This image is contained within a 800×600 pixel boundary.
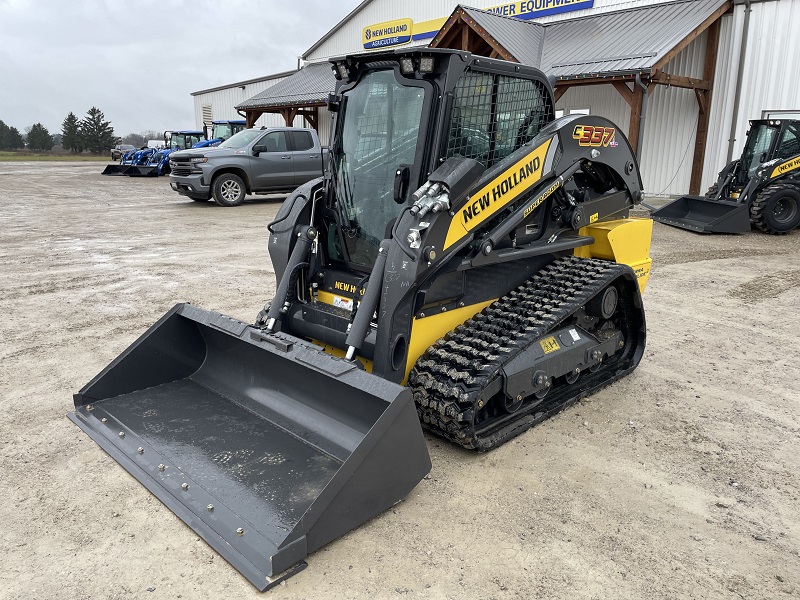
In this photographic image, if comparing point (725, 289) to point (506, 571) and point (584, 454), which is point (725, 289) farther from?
point (506, 571)

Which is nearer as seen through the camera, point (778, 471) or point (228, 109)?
point (778, 471)

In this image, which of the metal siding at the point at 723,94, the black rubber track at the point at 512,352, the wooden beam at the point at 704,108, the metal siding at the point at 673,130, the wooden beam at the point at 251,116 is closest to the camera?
the black rubber track at the point at 512,352

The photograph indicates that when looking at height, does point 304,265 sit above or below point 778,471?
above

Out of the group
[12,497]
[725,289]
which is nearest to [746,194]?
[725,289]

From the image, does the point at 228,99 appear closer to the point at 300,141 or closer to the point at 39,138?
the point at 300,141

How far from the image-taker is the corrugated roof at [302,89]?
2448cm

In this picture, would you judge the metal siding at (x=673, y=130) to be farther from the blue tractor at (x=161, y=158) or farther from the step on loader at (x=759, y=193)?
the blue tractor at (x=161, y=158)

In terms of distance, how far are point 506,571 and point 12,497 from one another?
2.48 metres

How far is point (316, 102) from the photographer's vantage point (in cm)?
2336

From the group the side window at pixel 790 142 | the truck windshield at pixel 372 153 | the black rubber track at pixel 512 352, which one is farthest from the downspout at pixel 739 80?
the truck windshield at pixel 372 153

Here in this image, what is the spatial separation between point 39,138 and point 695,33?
242 feet

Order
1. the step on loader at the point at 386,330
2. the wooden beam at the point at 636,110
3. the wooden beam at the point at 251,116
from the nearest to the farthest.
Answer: the step on loader at the point at 386,330 < the wooden beam at the point at 636,110 < the wooden beam at the point at 251,116

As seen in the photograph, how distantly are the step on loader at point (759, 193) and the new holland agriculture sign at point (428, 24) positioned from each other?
307 inches

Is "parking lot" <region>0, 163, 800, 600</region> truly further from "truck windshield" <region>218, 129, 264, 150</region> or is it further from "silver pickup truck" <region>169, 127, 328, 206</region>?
"truck windshield" <region>218, 129, 264, 150</region>
